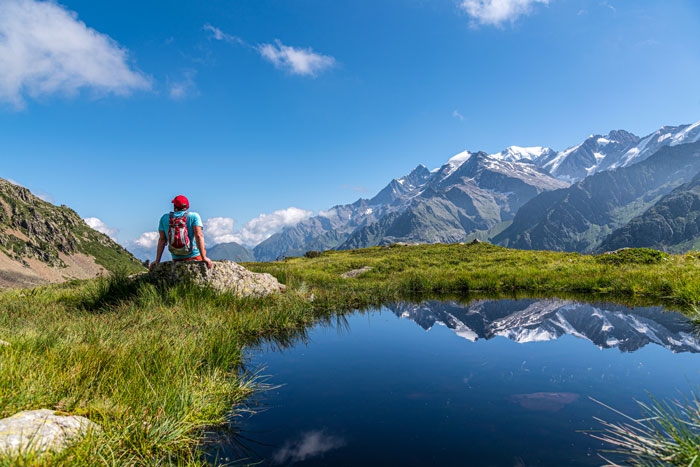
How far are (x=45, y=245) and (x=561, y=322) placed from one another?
724 ft

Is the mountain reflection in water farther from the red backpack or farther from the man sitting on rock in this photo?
the red backpack

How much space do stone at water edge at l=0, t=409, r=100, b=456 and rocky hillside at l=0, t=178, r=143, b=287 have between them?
166 metres

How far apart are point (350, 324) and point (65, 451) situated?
9187 mm

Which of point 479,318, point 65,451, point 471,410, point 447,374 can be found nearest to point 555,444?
point 471,410

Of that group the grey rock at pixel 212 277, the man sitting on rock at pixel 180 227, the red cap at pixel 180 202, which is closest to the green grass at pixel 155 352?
the grey rock at pixel 212 277

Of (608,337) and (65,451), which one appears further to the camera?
(608,337)

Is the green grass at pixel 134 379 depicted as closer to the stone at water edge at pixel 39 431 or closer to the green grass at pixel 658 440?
the stone at water edge at pixel 39 431

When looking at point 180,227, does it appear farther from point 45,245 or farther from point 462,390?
point 45,245

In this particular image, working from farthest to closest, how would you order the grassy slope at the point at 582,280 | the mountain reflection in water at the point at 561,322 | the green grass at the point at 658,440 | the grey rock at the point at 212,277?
1. the grassy slope at the point at 582,280
2. the grey rock at the point at 212,277
3. the mountain reflection in water at the point at 561,322
4. the green grass at the point at 658,440

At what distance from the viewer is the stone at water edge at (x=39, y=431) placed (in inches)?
113

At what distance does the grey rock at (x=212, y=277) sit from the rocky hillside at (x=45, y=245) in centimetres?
15583

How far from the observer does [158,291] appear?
1181 cm

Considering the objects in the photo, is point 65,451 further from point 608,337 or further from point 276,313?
point 608,337

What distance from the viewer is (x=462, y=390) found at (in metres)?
5.80
